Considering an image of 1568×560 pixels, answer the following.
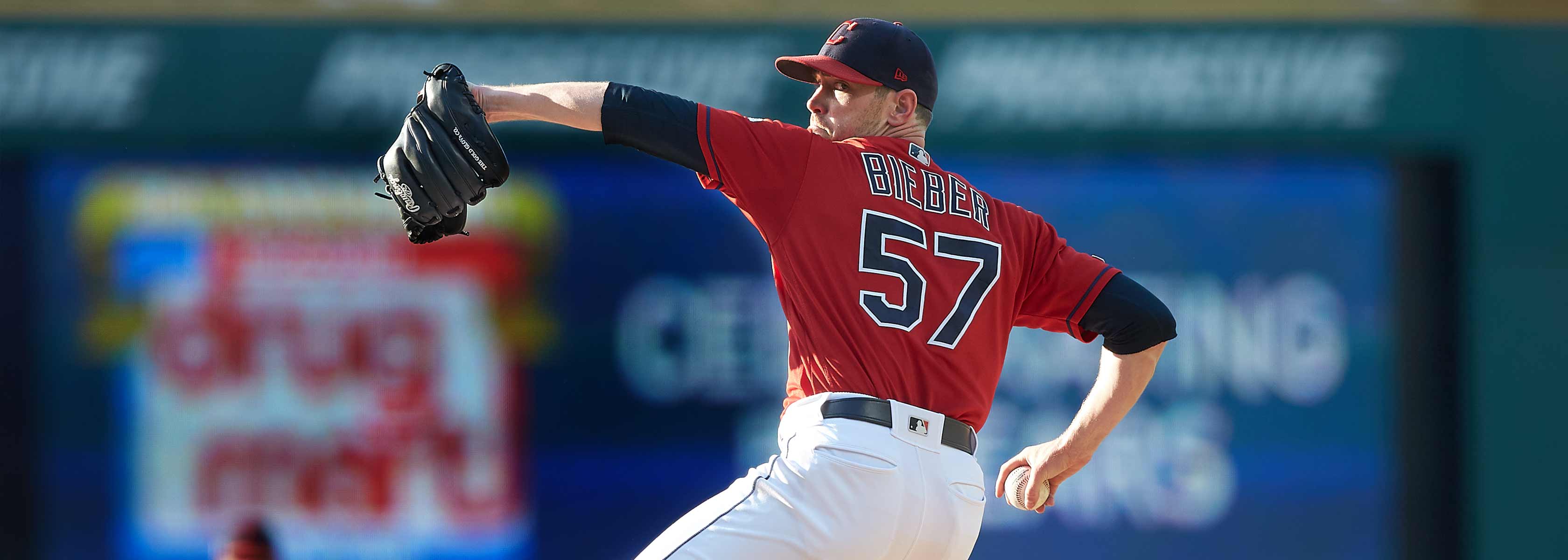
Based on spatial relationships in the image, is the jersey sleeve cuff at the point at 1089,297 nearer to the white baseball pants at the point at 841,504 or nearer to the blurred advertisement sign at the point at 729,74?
the white baseball pants at the point at 841,504

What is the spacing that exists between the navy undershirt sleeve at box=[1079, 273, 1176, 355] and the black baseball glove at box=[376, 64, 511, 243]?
1.31 m

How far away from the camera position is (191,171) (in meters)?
6.89

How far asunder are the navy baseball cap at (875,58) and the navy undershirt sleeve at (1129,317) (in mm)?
591

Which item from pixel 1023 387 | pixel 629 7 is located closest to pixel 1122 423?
pixel 1023 387

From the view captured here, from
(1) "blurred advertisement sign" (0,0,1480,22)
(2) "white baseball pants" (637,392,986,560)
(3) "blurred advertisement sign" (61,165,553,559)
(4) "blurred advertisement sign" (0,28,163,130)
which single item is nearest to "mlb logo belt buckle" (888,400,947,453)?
(2) "white baseball pants" (637,392,986,560)

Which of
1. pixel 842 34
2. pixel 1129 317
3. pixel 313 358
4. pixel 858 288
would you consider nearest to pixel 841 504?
pixel 858 288

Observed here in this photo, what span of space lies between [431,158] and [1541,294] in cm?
641

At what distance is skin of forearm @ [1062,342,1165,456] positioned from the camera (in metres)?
3.12

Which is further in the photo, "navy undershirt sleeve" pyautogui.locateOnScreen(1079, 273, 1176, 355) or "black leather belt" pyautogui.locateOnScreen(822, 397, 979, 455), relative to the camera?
"navy undershirt sleeve" pyautogui.locateOnScreen(1079, 273, 1176, 355)

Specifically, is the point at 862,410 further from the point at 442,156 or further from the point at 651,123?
the point at 442,156

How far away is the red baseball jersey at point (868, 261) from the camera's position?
2.76 m

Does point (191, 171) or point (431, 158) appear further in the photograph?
point (191, 171)

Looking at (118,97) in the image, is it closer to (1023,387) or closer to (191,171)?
(191,171)

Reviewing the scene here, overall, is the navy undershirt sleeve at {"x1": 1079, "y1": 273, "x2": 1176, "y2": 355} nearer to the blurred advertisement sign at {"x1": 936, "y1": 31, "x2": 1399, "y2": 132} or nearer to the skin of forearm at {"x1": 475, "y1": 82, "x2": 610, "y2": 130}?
the skin of forearm at {"x1": 475, "y1": 82, "x2": 610, "y2": 130}
